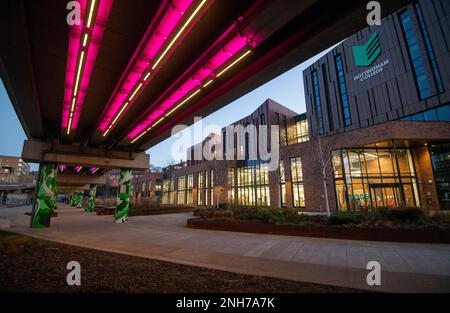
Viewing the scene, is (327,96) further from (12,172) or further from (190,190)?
(12,172)

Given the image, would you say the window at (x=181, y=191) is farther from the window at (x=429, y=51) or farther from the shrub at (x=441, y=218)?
the window at (x=429, y=51)

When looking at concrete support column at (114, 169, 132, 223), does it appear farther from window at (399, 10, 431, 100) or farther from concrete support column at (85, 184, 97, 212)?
window at (399, 10, 431, 100)

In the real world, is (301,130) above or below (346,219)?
above

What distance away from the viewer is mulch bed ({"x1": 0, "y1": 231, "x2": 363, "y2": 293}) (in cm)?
401

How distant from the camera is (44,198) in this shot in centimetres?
1449

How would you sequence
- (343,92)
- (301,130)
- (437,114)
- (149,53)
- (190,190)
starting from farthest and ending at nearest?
(190,190), (301,130), (343,92), (437,114), (149,53)

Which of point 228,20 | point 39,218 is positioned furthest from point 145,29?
point 39,218

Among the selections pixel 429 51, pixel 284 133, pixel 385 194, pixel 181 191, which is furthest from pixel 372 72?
pixel 181 191

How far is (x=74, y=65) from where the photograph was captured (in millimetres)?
6406

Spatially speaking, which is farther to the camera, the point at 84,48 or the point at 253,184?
the point at 253,184

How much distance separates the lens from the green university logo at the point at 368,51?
120 feet

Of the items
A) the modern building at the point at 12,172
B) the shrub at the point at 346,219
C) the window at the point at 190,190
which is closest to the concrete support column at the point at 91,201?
the window at the point at 190,190

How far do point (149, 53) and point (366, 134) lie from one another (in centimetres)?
2543

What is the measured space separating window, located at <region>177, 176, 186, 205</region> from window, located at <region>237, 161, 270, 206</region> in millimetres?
18593
